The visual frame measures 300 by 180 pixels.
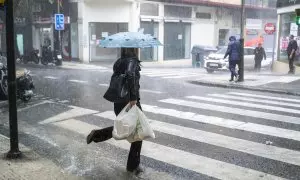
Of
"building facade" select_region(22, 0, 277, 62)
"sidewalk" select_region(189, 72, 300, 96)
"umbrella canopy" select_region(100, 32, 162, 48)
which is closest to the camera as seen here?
"umbrella canopy" select_region(100, 32, 162, 48)

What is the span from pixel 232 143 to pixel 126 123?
2.63 m

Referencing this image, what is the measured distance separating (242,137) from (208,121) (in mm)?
1379

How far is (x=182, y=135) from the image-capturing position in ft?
24.5

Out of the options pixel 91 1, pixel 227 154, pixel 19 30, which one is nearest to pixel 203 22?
pixel 91 1

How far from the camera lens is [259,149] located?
21.7 feet

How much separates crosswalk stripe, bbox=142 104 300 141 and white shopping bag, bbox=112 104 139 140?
356 cm

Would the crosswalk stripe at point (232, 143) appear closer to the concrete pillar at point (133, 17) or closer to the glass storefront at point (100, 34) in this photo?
the glass storefront at point (100, 34)

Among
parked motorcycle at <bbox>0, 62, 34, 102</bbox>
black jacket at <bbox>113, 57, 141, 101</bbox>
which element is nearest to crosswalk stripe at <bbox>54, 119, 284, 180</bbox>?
black jacket at <bbox>113, 57, 141, 101</bbox>

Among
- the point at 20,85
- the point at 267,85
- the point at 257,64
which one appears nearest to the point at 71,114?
the point at 20,85

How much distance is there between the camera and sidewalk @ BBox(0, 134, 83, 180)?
5.05 metres

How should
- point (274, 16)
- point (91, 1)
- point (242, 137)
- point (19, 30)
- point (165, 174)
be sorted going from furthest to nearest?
point (274, 16) → point (19, 30) → point (91, 1) → point (242, 137) → point (165, 174)

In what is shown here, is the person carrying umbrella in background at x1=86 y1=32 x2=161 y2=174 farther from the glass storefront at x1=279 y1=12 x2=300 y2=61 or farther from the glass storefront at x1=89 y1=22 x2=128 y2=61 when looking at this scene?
the glass storefront at x1=89 y1=22 x2=128 y2=61

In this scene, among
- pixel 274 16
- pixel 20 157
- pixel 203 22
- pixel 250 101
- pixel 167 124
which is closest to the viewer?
pixel 20 157

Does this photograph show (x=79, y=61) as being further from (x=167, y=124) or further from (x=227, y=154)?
(x=227, y=154)
